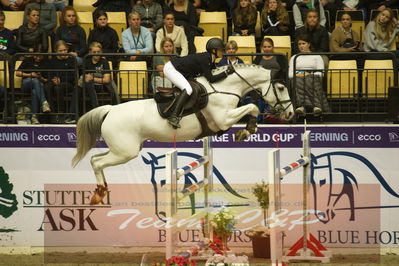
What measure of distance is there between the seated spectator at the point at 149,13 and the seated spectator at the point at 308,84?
7.82ft

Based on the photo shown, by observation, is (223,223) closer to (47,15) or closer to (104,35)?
(104,35)

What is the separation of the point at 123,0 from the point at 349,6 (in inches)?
124

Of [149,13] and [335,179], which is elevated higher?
[149,13]

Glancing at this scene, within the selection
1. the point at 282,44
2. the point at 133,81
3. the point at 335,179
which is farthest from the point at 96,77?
the point at 335,179

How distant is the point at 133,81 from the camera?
37.1 ft

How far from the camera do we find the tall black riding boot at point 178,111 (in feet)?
30.3

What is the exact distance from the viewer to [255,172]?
11.3 meters

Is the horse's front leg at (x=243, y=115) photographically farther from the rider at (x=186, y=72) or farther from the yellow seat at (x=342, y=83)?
the yellow seat at (x=342, y=83)

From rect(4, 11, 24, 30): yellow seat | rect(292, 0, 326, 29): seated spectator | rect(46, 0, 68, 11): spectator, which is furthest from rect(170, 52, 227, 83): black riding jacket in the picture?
rect(4, 11, 24, 30): yellow seat

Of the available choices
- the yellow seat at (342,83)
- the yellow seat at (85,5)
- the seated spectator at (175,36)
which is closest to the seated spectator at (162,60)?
the seated spectator at (175,36)

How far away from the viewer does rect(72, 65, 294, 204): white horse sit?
937 cm

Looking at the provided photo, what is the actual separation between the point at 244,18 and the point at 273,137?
2.12m

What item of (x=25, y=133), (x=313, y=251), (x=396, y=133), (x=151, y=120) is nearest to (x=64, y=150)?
(x=25, y=133)

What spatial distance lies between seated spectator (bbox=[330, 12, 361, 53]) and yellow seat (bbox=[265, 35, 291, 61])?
0.54m
